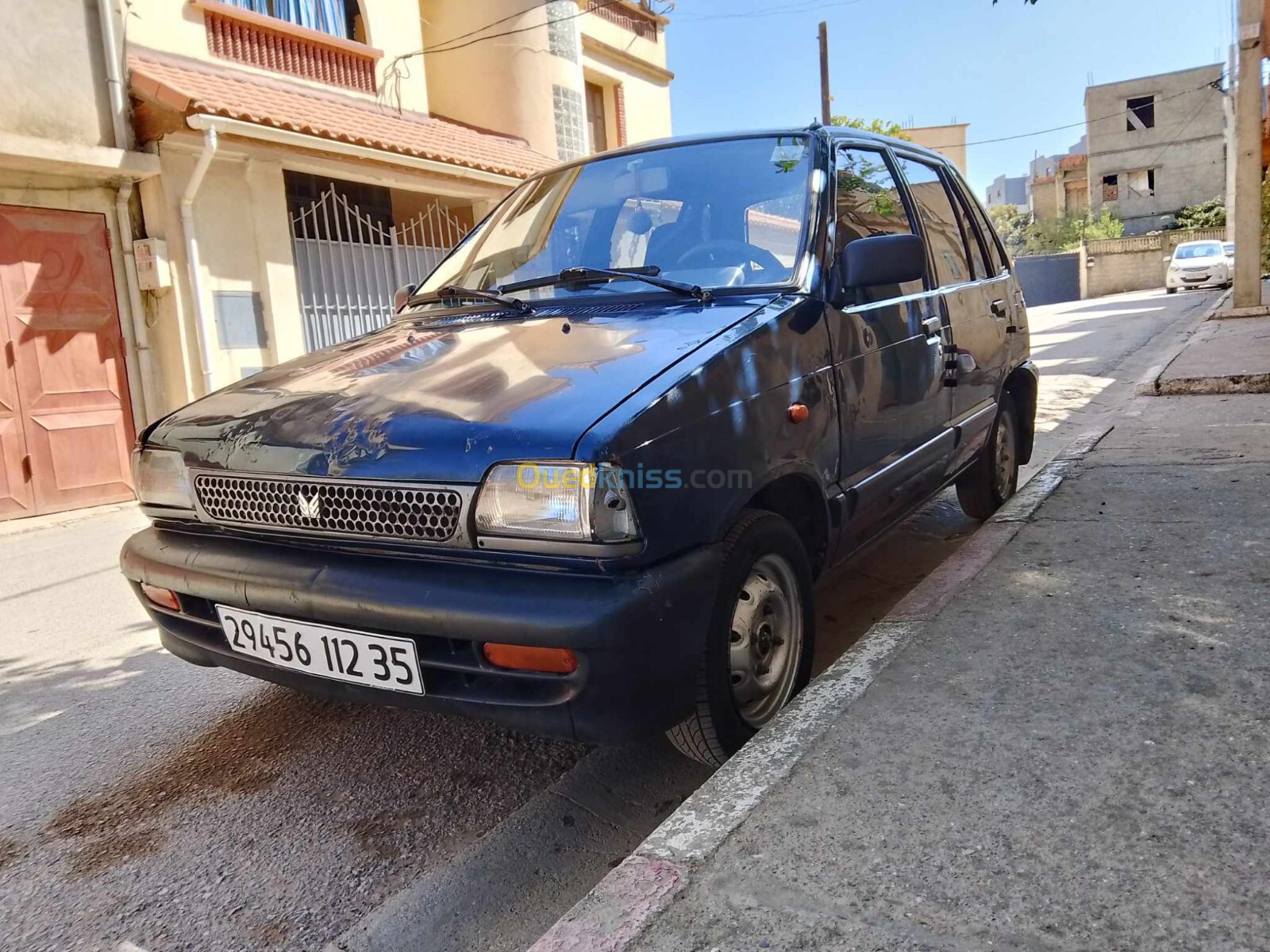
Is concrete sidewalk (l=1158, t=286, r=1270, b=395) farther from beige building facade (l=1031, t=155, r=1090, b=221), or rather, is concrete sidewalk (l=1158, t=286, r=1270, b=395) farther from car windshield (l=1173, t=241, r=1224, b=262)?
beige building facade (l=1031, t=155, r=1090, b=221)

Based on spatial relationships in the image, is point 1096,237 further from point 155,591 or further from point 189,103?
point 155,591

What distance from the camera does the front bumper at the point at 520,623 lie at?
6.13 feet

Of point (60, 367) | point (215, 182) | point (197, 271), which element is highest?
point (215, 182)

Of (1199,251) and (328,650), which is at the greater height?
(1199,251)

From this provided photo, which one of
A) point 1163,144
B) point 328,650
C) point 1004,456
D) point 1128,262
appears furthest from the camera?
point 1163,144

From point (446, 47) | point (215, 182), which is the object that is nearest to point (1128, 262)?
point (446, 47)

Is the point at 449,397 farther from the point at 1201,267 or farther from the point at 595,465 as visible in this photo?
the point at 1201,267

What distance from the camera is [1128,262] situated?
33969 millimetres

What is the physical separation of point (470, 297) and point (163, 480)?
45.3 inches

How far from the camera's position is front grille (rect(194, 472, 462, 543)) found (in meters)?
2.02

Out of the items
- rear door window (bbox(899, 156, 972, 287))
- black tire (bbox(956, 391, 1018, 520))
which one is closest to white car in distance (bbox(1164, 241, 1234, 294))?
black tire (bbox(956, 391, 1018, 520))

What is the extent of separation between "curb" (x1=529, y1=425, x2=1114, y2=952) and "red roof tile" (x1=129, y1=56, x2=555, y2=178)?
6.92 metres

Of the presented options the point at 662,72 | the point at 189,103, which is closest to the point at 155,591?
the point at 189,103

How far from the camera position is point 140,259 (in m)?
7.54
